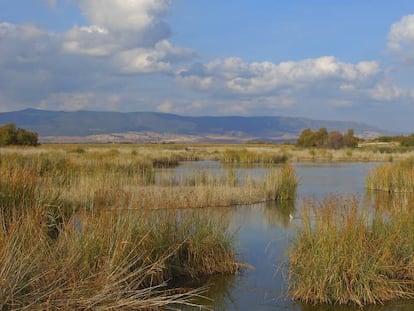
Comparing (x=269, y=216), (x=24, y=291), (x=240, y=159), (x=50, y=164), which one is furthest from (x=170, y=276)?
(x=240, y=159)

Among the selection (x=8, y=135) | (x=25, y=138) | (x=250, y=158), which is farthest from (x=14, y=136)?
(x=250, y=158)

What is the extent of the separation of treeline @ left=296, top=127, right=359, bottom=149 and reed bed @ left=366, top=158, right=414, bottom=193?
147 ft

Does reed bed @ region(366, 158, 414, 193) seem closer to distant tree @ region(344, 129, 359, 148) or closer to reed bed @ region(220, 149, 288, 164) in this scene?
reed bed @ region(220, 149, 288, 164)

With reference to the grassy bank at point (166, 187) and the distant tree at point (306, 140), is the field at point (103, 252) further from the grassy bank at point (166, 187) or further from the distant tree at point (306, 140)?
the distant tree at point (306, 140)

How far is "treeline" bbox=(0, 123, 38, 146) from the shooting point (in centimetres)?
4388

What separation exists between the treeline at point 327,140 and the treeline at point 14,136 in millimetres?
34728

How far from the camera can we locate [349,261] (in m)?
6.80

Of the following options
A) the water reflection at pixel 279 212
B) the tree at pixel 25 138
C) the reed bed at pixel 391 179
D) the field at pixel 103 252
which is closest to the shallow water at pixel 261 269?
the water reflection at pixel 279 212

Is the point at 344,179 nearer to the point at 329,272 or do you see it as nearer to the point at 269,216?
the point at 269,216

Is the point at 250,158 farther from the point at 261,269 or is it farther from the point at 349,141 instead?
the point at 349,141

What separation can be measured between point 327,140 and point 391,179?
156 feet

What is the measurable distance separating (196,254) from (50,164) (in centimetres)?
1358

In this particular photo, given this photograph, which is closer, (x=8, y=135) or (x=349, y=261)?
(x=349, y=261)

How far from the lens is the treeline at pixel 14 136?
4388cm
